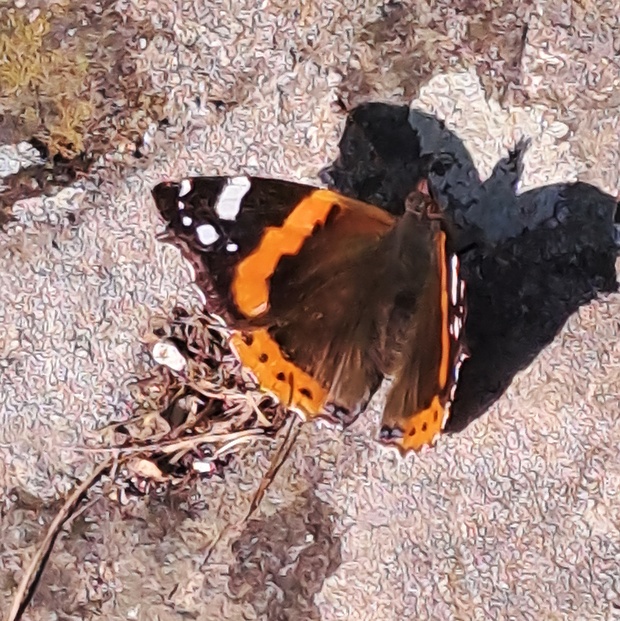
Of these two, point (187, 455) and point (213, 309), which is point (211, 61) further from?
point (187, 455)

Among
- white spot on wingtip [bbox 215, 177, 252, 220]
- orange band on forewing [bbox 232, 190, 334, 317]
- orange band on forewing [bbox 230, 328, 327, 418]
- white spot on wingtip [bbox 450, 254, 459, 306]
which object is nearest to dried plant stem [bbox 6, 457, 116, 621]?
orange band on forewing [bbox 230, 328, 327, 418]

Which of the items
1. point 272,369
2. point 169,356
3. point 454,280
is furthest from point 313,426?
point 454,280

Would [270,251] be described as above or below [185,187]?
below

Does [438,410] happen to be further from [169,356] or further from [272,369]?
[169,356]

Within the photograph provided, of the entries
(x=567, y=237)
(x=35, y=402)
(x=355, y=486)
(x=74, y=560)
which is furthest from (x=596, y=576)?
(x=35, y=402)

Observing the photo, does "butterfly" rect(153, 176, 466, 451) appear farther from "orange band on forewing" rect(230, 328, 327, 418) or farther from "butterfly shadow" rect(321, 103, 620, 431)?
"butterfly shadow" rect(321, 103, 620, 431)

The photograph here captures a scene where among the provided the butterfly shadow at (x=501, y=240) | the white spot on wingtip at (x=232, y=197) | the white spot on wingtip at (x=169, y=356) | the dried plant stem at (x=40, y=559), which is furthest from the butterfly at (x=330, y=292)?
the dried plant stem at (x=40, y=559)

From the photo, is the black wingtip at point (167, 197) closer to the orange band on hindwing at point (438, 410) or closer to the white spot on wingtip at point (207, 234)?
the white spot on wingtip at point (207, 234)
